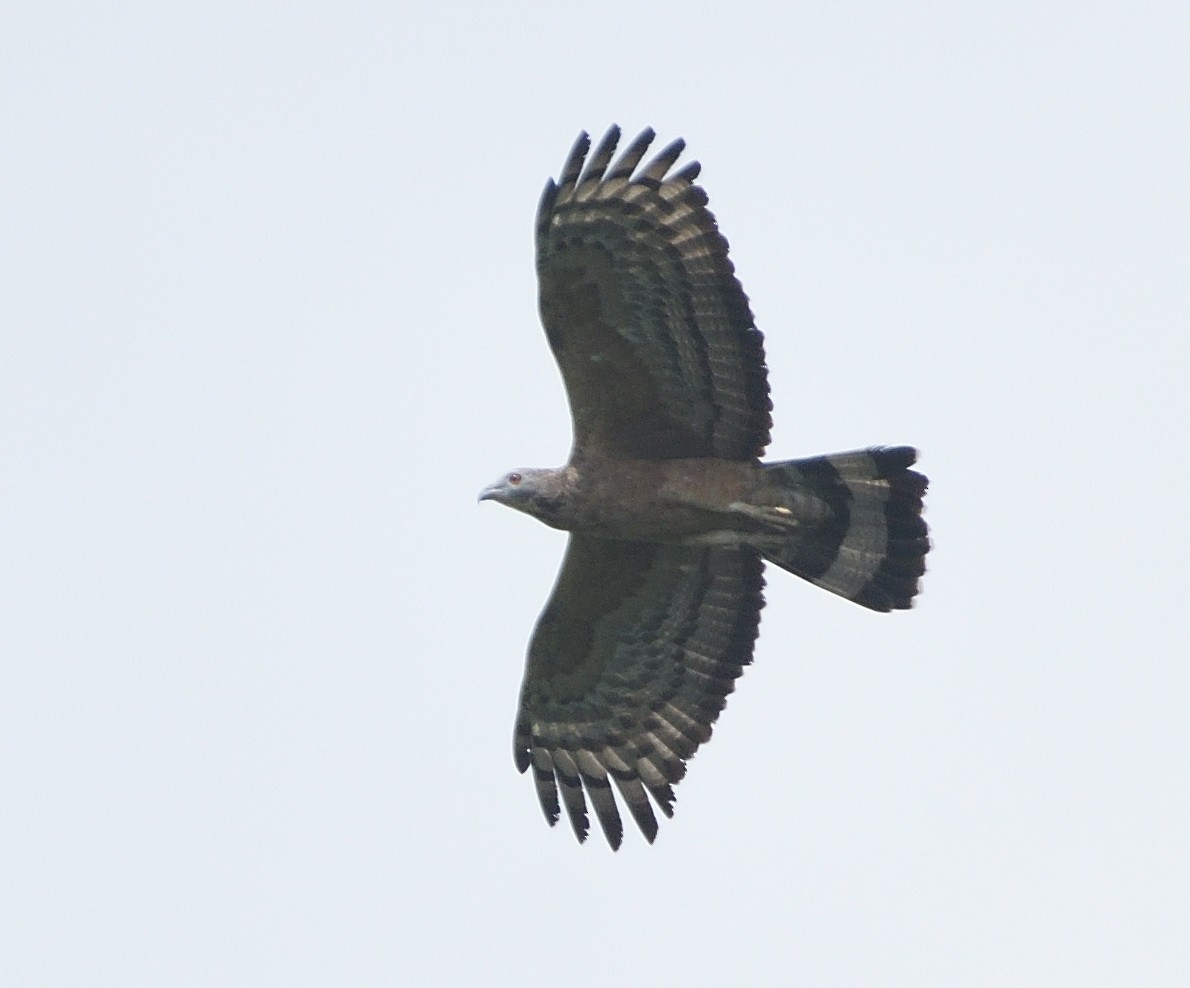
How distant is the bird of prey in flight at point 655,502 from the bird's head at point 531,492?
0.04ft

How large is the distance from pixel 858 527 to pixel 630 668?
6.19ft

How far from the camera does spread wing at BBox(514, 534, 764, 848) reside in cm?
1533

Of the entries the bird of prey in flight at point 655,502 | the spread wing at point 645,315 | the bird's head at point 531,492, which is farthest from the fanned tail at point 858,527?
the bird's head at point 531,492

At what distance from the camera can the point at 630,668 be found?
15.6 metres

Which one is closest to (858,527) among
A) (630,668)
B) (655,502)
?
(655,502)

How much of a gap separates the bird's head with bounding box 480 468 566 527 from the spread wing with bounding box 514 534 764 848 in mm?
759

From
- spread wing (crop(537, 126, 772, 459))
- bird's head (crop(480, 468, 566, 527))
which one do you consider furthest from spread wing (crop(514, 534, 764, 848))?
spread wing (crop(537, 126, 772, 459))

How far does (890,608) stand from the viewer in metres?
15.1

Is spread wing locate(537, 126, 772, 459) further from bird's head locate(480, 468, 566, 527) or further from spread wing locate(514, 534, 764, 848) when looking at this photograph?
spread wing locate(514, 534, 764, 848)

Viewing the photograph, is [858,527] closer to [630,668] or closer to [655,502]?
[655,502]

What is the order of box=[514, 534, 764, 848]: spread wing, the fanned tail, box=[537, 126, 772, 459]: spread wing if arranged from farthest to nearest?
box=[514, 534, 764, 848]: spread wing
the fanned tail
box=[537, 126, 772, 459]: spread wing

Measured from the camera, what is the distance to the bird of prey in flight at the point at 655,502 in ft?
45.7

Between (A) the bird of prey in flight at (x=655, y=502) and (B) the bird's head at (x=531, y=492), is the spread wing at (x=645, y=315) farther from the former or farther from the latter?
(B) the bird's head at (x=531, y=492)

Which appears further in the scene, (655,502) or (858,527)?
(858,527)
